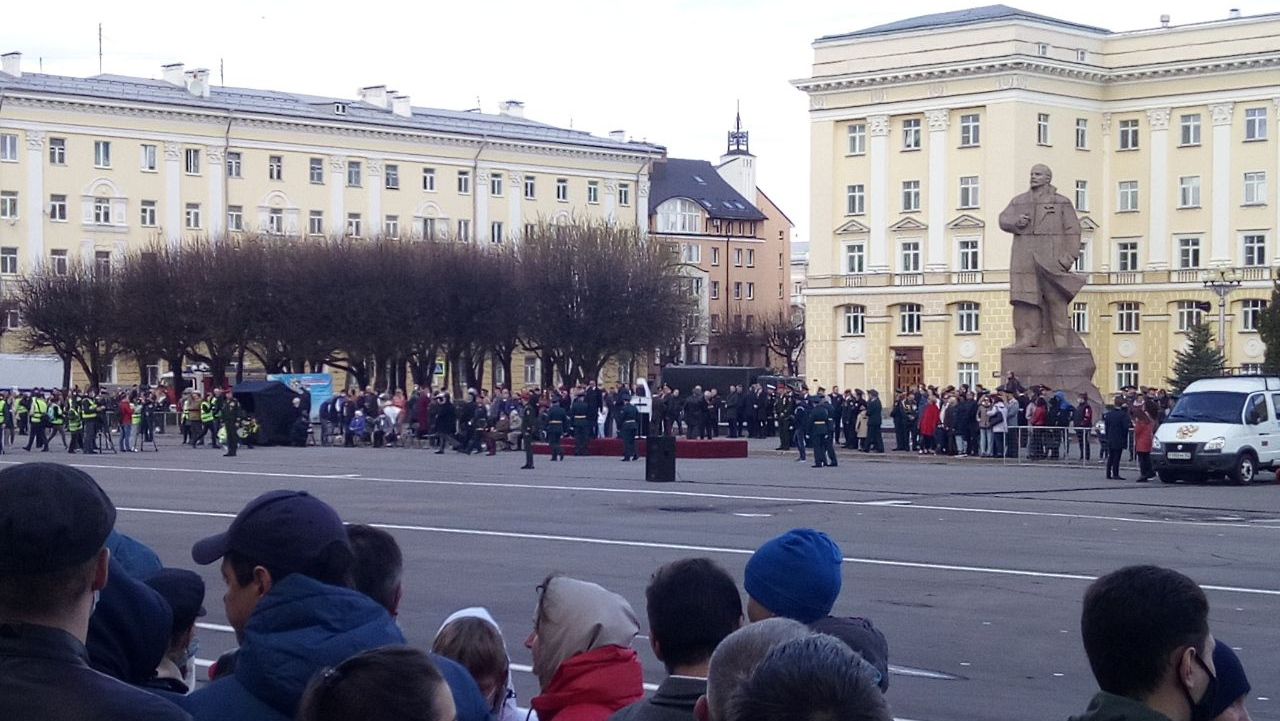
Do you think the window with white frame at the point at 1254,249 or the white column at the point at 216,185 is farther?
the white column at the point at 216,185

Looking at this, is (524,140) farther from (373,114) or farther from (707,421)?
(707,421)

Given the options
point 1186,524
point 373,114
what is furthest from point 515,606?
point 373,114

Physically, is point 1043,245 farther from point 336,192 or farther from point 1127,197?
point 336,192

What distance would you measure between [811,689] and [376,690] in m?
0.83

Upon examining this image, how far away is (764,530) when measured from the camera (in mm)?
22281

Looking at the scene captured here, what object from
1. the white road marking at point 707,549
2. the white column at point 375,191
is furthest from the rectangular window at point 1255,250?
the white road marking at point 707,549

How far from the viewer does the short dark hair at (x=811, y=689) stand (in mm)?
3176

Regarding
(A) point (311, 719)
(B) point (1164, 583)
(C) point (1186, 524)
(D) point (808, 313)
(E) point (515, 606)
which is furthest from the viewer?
(D) point (808, 313)

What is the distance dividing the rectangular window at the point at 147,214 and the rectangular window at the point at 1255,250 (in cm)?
5080

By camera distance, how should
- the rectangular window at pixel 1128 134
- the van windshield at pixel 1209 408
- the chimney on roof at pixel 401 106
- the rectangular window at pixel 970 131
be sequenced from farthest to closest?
the chimney on roof at pixel 401 106 → the rectangular window at pixel 1128 134 → the rectangular window at pixel 970 131 → the van windshield at pixel 1209 408

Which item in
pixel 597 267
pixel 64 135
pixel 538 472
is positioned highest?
pixel 64 135

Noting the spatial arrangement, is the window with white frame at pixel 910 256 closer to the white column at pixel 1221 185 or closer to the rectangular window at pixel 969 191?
the rectangular window at pixel 969 191

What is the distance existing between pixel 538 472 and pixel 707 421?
1780cm

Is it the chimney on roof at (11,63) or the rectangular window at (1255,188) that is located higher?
the chimney on roof at (11,63)
